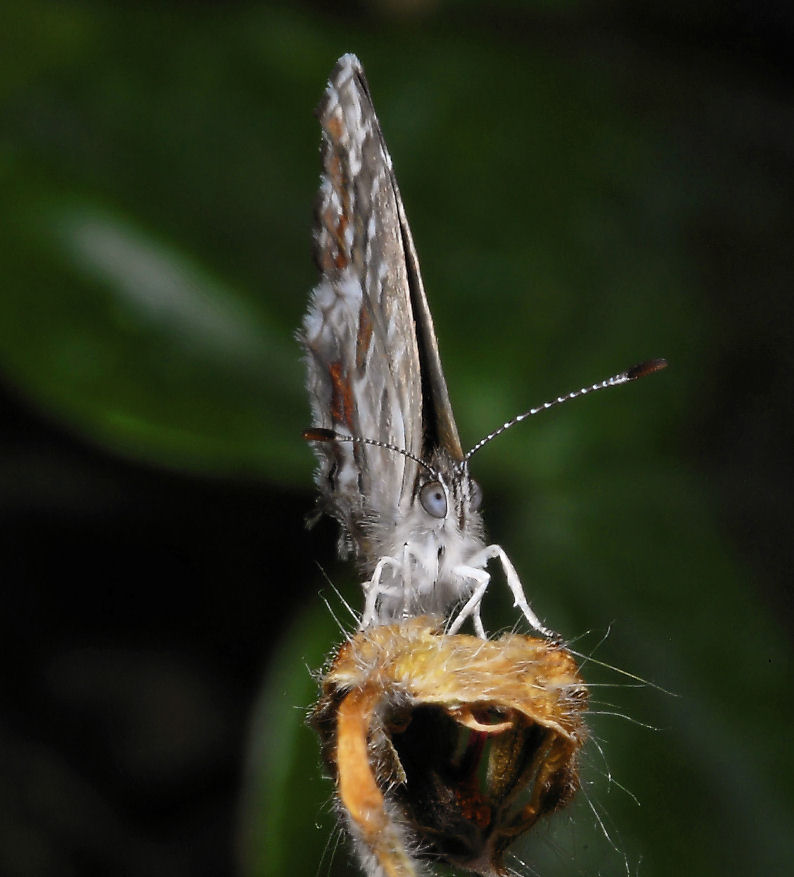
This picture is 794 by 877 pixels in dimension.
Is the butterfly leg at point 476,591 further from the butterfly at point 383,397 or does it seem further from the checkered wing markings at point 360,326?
the checkered wing markings at point 360,326

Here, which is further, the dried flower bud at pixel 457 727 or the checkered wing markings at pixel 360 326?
the checkered wing markings at pixel 360 326

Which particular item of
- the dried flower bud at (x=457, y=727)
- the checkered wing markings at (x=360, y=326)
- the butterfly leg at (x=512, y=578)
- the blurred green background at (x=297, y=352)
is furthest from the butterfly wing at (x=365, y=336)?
the dried flower bud at (x=457, y=727)

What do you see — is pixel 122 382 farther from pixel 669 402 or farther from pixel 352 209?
pixel 669 402

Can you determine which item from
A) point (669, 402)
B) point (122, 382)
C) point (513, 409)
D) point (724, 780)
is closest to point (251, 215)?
point (122, 382)

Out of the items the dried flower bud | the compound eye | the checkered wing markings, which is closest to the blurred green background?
the checkered wing markings

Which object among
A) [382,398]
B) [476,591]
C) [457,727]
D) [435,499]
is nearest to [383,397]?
[382,398]

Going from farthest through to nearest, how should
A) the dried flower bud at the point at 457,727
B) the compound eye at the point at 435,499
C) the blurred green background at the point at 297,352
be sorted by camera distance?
the blurred green background at the point at 297,352, the compound eye at the point at 435,499, the dried flower bud at the point at 457,727

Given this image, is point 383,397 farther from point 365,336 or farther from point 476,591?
point 476,591

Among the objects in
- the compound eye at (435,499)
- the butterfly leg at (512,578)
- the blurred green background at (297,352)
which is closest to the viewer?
the butterfly leg at (512,578)
